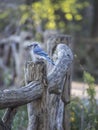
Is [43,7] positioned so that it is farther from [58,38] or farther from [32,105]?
[32,105]

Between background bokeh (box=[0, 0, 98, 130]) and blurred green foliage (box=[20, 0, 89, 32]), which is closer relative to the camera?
background bokeh (box=[0, 0, 98, 130])

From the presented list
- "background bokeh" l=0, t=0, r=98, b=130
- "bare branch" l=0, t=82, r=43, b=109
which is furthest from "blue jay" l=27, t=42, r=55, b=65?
"background bokeh" l=0, t=0, r=98, b=130

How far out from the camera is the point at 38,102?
476 cm

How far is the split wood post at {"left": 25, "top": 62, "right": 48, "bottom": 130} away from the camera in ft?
15.4

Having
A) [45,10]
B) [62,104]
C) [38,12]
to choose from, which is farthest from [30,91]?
[45,10]

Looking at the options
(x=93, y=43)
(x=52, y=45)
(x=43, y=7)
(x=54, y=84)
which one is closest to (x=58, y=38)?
(x=52, y=45)

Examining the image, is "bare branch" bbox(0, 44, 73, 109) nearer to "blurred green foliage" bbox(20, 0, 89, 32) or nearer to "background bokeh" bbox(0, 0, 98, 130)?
"background bokeh" bbox(0, 0, 98, 130)

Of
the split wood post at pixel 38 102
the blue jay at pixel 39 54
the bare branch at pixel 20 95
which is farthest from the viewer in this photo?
the blue jay at pixel 39 54

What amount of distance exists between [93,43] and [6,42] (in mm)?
5720

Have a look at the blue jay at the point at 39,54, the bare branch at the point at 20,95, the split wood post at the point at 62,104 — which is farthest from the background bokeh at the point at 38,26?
the bare branch at the point at 20,95

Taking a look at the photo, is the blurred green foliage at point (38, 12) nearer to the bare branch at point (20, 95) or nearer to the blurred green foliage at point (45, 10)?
the blurred green foliage at point (45, 10)

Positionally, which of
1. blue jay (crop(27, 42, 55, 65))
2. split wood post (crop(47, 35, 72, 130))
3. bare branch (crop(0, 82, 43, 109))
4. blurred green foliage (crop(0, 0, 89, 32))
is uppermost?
blurred green foliage (crop(0, 0, 89, 32))

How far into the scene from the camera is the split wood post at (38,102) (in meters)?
4.71

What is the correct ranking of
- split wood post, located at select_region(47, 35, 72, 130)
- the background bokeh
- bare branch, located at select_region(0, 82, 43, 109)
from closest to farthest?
bare branch, located at select_region(0, 82, 43, 109) → split wood post, located at select_region(47, 35, 72, 130) → the background bokeh
